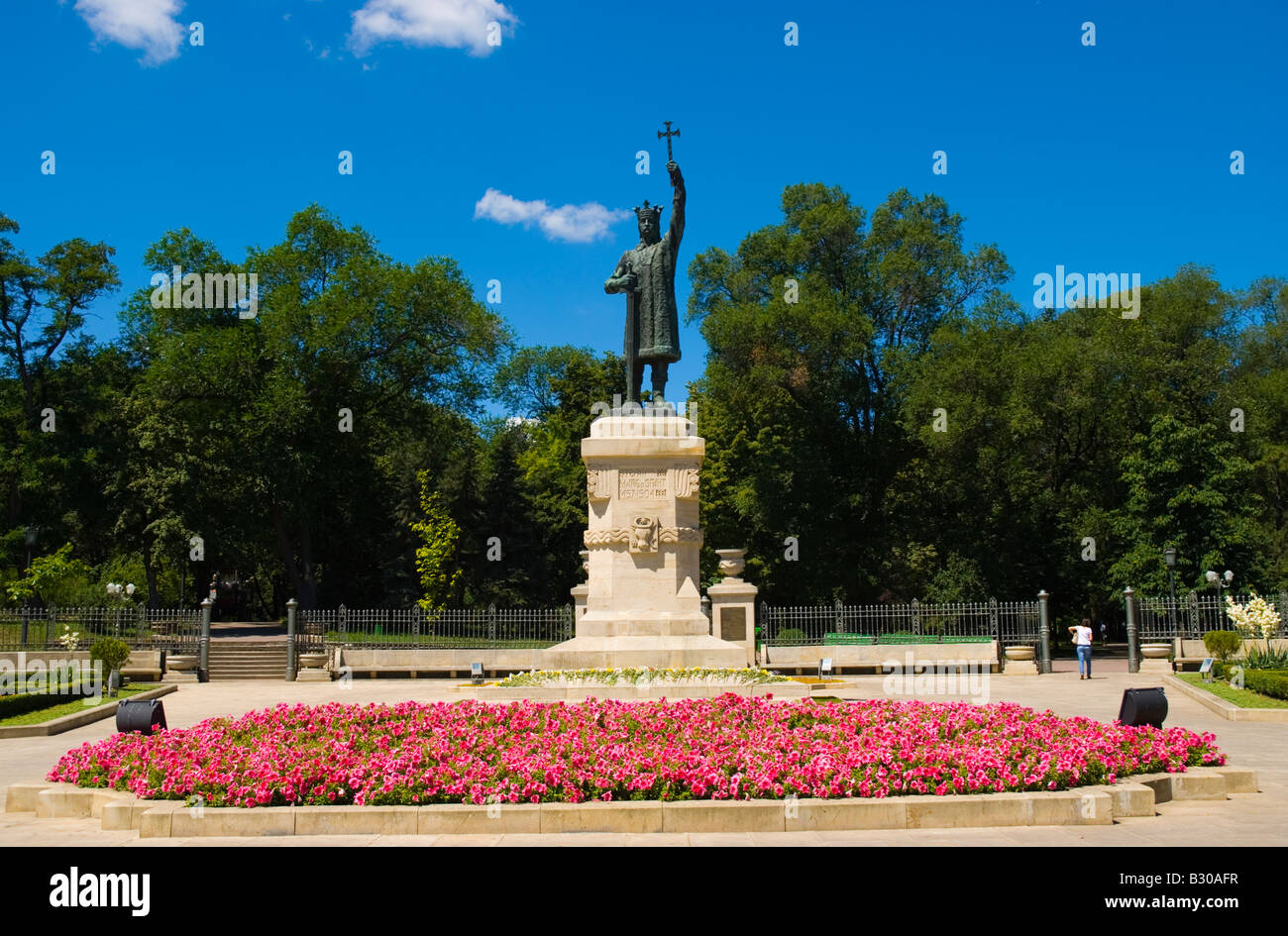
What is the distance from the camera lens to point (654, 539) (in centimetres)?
1728

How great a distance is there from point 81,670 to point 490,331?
25227 millimetres

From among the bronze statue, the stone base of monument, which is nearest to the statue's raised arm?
the bronze statue

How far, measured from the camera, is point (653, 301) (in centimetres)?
1902

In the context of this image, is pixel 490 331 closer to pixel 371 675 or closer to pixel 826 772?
pixel 371 675

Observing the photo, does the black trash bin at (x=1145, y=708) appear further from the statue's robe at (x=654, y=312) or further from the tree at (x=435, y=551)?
the tree at (x=435, y=551)

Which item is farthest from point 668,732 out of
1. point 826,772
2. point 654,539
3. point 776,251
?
point 776,251

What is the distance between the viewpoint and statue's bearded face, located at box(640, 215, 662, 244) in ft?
63.9

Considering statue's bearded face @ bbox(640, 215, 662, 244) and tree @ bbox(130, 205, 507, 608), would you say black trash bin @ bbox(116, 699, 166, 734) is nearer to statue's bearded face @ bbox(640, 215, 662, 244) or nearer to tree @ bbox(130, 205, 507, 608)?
statue's bearded face @ bbox(640, 215, 662, 244)

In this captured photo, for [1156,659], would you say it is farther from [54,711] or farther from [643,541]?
[54,711]

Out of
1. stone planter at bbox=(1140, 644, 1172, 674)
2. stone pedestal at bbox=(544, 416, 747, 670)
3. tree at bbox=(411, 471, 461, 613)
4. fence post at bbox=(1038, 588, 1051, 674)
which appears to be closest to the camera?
stone pedestal at bbox=(544, 416, 747, 670)

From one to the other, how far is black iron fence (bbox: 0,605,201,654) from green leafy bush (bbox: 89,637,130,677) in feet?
18.0

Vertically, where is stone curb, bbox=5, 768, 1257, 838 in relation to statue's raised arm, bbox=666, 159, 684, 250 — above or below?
below

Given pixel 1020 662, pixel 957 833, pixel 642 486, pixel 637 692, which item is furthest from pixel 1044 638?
pixel 957 833

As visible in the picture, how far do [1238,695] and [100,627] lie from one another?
2928 cm
